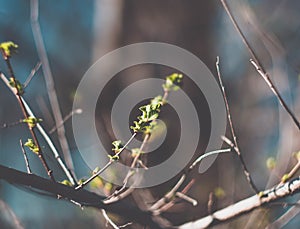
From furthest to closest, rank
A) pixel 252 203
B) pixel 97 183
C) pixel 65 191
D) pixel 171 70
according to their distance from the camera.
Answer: pixel 171 70 → pixel 97 183 → pixel 252 203 → pixel 65 191

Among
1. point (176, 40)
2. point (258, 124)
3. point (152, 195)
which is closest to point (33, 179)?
point (152, 195)

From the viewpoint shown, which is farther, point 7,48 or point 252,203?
point 252,203

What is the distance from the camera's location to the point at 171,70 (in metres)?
1.67

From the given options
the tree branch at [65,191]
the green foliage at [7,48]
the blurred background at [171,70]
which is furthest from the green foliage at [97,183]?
the green foliage at [7,48]

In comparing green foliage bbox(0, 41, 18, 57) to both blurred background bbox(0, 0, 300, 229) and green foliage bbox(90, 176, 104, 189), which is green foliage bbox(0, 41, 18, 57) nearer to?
green foliage bbox(90, 176, 104, 189)

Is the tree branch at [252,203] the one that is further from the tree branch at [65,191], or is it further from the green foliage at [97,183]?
the green foliage at [97,183]

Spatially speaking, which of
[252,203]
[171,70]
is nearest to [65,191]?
[252,203]

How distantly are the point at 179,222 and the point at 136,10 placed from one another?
3.11 ft

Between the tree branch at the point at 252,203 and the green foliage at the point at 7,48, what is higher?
the green foliage at the point at 7,48

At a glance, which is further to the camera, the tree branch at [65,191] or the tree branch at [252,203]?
the tree branch at [252,203]

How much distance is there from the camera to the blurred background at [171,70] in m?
1.55

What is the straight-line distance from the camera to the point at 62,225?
7.42 ft

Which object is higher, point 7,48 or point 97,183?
point 7,48

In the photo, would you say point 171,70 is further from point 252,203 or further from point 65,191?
point 65,191
